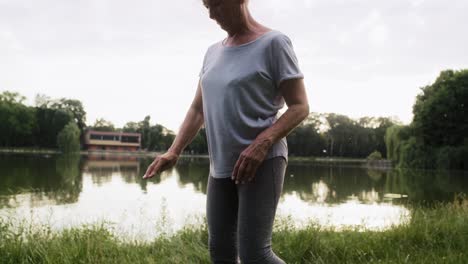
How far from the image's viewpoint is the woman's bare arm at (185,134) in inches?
71.7

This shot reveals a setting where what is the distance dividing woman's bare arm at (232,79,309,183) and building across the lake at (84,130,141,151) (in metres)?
87.7

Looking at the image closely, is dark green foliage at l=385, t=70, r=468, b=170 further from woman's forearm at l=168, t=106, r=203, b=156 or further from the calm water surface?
woman's forearm at l=168, t=106, r=203, b=156

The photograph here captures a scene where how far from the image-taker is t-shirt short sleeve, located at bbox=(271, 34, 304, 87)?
1.59 m

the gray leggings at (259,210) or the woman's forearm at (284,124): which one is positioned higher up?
the woman's forearm at (284,124)

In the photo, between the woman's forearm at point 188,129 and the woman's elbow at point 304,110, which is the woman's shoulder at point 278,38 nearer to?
the woman's elbow at point 304,110

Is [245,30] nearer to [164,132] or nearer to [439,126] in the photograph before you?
[439,126]

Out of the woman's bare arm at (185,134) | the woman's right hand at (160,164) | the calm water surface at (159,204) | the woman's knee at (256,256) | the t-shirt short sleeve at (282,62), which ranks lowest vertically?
the calm water surface at (159,204)

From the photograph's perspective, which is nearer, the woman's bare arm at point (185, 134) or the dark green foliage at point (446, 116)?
the woman's bare arm at point (185, 134)

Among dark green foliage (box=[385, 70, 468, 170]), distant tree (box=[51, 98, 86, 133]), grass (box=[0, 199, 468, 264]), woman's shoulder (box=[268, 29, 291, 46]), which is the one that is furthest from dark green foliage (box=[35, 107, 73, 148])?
woman's shoulder (box=[268, 29, 291, 46])

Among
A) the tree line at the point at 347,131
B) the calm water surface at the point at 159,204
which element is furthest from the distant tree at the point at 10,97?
the calm water surface at the point at 159,204

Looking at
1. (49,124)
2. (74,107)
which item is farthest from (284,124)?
(74,107)

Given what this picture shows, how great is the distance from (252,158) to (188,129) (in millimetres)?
545

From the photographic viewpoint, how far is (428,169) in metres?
35.2

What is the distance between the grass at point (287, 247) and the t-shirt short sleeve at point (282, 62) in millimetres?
2248
